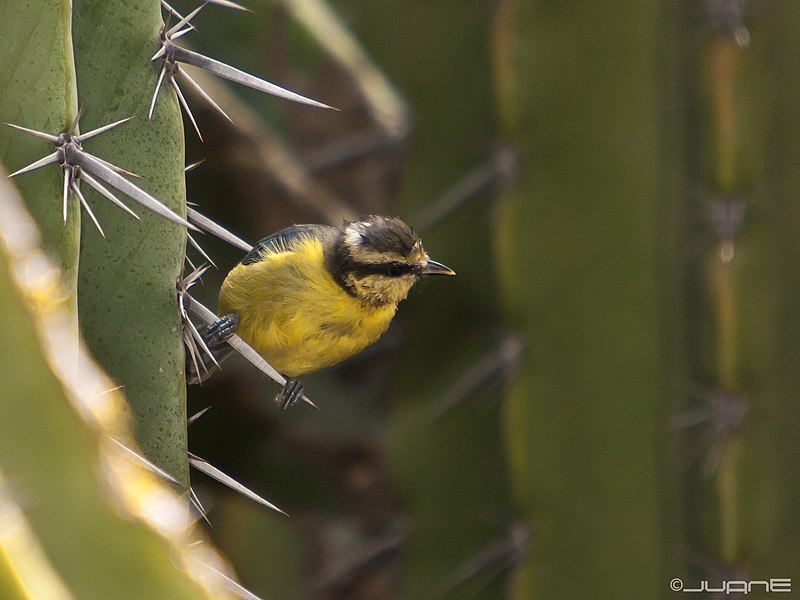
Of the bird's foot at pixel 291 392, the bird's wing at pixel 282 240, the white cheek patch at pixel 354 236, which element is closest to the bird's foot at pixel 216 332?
the bird's foot at pixel 291 392

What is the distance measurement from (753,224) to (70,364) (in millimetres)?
1976

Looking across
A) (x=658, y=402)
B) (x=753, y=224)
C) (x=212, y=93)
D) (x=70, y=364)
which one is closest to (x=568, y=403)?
(x=658, y=402)

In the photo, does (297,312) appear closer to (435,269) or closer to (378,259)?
(378,259)

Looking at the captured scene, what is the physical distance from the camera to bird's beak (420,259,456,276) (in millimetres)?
2633

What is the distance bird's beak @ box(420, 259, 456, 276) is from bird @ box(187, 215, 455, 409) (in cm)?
2

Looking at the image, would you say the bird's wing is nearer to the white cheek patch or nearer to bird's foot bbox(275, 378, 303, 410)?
the white cheek patch

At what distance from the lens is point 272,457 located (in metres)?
3.22

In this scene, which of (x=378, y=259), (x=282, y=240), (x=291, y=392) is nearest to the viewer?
(x=291, y=392)

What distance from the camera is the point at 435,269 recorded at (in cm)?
270

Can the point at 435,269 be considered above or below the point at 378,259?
below

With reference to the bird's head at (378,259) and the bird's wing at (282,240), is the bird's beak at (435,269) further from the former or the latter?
the bird's wing at (282,240)

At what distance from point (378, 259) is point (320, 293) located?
7.6 inches

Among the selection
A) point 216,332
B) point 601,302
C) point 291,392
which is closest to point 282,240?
point 291,392

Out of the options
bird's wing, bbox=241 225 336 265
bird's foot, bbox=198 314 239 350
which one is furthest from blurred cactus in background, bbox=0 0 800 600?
bird's foot, bbox=198 314 239 350
